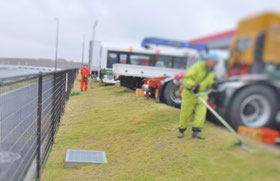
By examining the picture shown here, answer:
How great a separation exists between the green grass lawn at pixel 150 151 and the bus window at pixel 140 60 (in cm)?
63

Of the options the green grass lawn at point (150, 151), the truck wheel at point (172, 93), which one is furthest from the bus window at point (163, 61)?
the truck wheel at point (172, 93)

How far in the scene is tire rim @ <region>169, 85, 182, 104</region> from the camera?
312 centimetres

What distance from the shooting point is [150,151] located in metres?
5.63

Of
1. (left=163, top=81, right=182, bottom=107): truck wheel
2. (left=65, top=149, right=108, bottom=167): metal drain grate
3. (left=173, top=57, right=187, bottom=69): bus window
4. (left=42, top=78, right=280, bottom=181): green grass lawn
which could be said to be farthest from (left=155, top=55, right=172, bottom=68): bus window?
(left=65, top=149, right=108, bottom=167): metal drain grate

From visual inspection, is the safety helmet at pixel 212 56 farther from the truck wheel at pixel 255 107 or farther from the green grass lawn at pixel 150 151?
A: the green grass lawn at pixel 150 151

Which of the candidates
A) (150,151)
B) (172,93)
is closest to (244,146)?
(172,93)

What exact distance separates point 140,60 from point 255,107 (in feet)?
3.31

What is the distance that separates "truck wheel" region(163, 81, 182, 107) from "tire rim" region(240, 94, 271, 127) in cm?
125

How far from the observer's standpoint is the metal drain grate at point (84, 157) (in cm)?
560

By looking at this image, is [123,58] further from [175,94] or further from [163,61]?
[175,94]

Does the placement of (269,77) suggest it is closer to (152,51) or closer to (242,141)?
(242,141)

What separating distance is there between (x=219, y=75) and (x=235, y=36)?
0.24m

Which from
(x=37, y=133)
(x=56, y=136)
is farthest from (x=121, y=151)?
(x=56, y=136)

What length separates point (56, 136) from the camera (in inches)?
313
